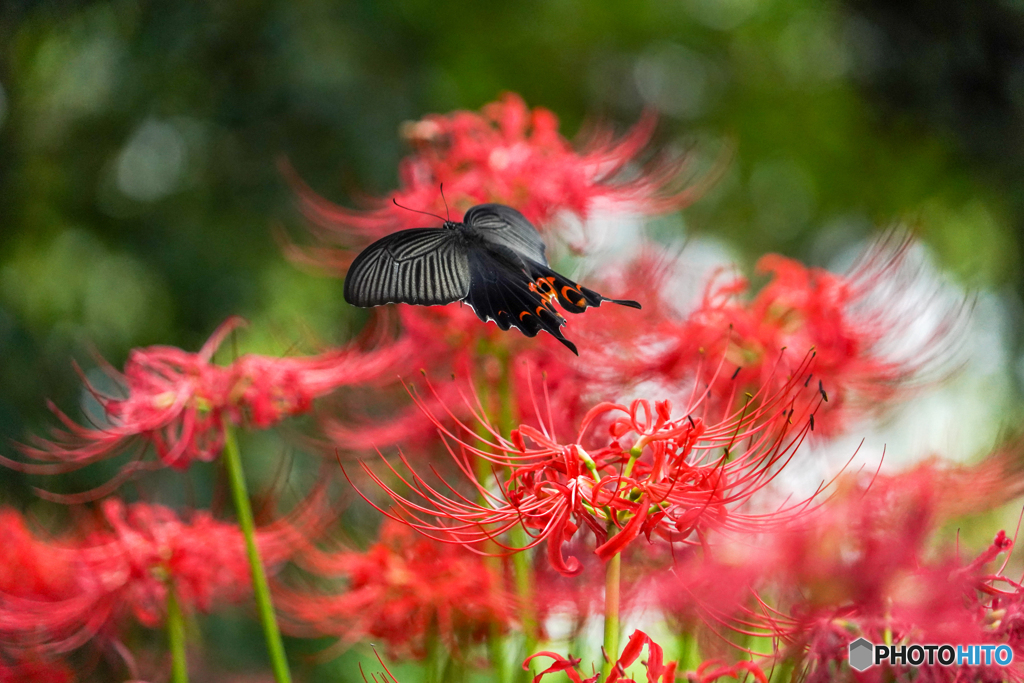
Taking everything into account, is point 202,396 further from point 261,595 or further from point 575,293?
point 575,293

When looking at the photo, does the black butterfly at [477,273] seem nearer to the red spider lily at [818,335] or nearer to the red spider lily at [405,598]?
the red spider lily at [818,335]

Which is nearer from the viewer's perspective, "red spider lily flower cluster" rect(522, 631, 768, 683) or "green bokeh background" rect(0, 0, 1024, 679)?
"red spider lily flower cluster" rect(522, 631, 768, 683)

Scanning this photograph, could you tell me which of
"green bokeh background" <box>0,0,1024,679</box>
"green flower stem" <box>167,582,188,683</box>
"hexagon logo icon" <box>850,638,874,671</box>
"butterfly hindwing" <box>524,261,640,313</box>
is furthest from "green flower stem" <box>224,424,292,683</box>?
"green bokeh background" <box>0,0,1024,679</box>

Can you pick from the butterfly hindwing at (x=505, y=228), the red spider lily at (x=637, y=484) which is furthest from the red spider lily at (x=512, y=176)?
the red spider lily at (x=637, y=484)

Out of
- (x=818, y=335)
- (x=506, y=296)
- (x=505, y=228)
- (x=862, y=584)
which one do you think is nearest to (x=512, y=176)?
(x=505, y=228)

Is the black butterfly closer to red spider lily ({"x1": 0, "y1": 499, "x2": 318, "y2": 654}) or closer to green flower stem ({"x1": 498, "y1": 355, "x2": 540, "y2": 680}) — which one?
green flower stem ({"x1": 498, "y1": 355, "x2": 540, "y2": 680})

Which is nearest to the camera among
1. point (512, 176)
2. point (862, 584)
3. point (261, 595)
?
point (862, 584)
